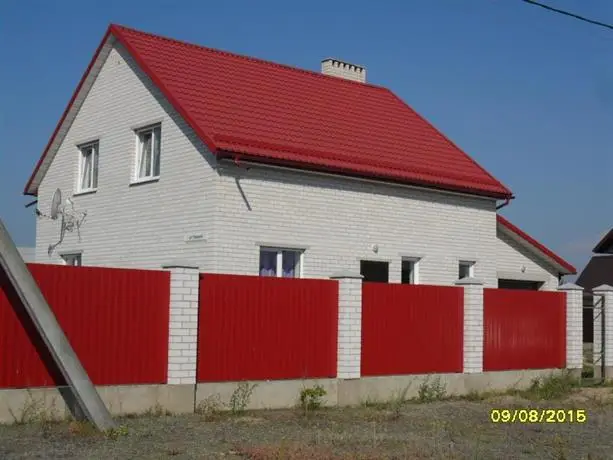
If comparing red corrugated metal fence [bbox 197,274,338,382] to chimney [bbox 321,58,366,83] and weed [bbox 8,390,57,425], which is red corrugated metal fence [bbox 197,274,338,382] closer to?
weed [bbox 8,390,57,425]

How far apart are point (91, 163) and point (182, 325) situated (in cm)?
849

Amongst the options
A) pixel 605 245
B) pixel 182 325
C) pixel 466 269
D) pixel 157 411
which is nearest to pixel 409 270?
pixel 466 269

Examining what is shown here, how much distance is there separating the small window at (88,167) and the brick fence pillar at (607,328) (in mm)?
10848

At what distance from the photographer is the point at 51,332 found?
392 inches

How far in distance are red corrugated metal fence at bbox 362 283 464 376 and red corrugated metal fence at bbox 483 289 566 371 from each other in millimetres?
740

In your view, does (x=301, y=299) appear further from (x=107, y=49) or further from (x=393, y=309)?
(x=107, y=49)

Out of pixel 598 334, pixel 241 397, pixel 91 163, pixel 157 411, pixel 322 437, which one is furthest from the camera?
pixel 91 163

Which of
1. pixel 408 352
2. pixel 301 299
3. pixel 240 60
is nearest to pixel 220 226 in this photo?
pixel 301 299

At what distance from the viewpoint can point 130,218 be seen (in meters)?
17.3

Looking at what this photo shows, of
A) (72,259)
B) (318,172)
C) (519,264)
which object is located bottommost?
(72,259)

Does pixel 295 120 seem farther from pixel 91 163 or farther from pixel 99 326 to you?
pixel 99 326

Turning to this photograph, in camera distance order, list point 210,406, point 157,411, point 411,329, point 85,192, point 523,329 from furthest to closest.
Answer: point 85,192
point 523,329
point 411,329
point 210,406
point 157,411

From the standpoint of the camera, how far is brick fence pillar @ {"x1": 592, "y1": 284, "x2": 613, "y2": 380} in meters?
17.9

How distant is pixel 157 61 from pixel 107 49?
6.19 feet
